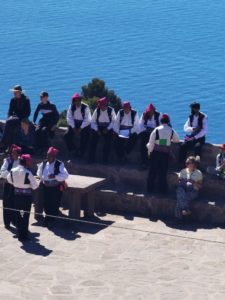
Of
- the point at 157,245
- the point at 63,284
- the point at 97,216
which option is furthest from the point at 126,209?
the point at 63,284

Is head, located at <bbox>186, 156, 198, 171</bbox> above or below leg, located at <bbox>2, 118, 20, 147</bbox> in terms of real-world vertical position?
below

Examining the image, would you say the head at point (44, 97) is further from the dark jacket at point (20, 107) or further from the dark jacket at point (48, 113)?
the dark jacket at point (20, 107)

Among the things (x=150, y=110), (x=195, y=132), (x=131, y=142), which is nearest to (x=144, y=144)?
(x=131, y=142)

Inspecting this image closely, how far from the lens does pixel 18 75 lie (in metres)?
63.8

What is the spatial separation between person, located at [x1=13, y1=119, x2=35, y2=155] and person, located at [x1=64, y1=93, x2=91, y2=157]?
2.14 ft

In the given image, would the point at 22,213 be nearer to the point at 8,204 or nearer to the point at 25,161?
the point at 8,204

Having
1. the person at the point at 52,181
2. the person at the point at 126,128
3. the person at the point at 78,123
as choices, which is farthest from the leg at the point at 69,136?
the person at the point at 52,181

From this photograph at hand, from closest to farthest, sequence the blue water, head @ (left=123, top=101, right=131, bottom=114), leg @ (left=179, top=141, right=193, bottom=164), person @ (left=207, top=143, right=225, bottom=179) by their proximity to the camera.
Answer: person @ (left=207, top=143, right=225, bottom=179), leg @ (left=179, top=141, right=193, bottom=164), head @ (left=123, top=101, right=131, bottom=114), the blue water

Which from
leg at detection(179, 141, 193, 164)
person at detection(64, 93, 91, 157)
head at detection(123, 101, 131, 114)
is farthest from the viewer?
person at detection(64, 93, 91, 157)

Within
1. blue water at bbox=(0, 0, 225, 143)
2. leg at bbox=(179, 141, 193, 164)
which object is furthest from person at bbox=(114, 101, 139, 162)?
blue water at bbox=(0, 0, 225, 143)

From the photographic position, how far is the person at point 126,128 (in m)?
15.4

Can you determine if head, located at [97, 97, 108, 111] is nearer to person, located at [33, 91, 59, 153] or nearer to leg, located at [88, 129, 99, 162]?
leg, located at [88, 129, 99, 162]

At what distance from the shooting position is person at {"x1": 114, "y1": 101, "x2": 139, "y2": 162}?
50.4 ft

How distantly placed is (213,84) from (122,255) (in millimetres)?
51033
